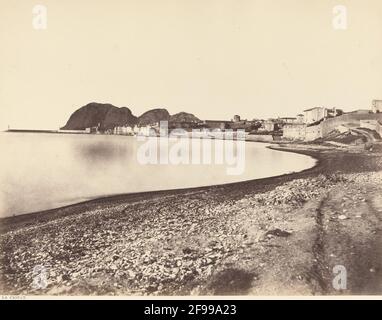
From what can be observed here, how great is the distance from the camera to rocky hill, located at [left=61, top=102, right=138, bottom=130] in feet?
19.6

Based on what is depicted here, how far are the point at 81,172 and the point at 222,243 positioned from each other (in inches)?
113

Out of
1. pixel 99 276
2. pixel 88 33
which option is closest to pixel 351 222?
pixel 99 276

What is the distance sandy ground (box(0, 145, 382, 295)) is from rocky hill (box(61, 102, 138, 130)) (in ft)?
4.70

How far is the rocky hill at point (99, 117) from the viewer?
5.97 meters

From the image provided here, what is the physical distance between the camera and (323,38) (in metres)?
5.51

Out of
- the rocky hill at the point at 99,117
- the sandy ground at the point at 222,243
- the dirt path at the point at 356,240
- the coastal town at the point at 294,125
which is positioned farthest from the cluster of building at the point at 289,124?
the dirt path at the point at 356,240

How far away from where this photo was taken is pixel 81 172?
21.2ft

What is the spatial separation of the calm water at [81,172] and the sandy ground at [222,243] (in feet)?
1.12

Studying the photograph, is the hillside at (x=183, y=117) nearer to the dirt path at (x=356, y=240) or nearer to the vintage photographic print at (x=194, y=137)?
the vintage photographic print at (x=194, y=137)

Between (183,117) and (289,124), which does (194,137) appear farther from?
(289,124)

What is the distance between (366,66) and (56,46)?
4516 millimetres
